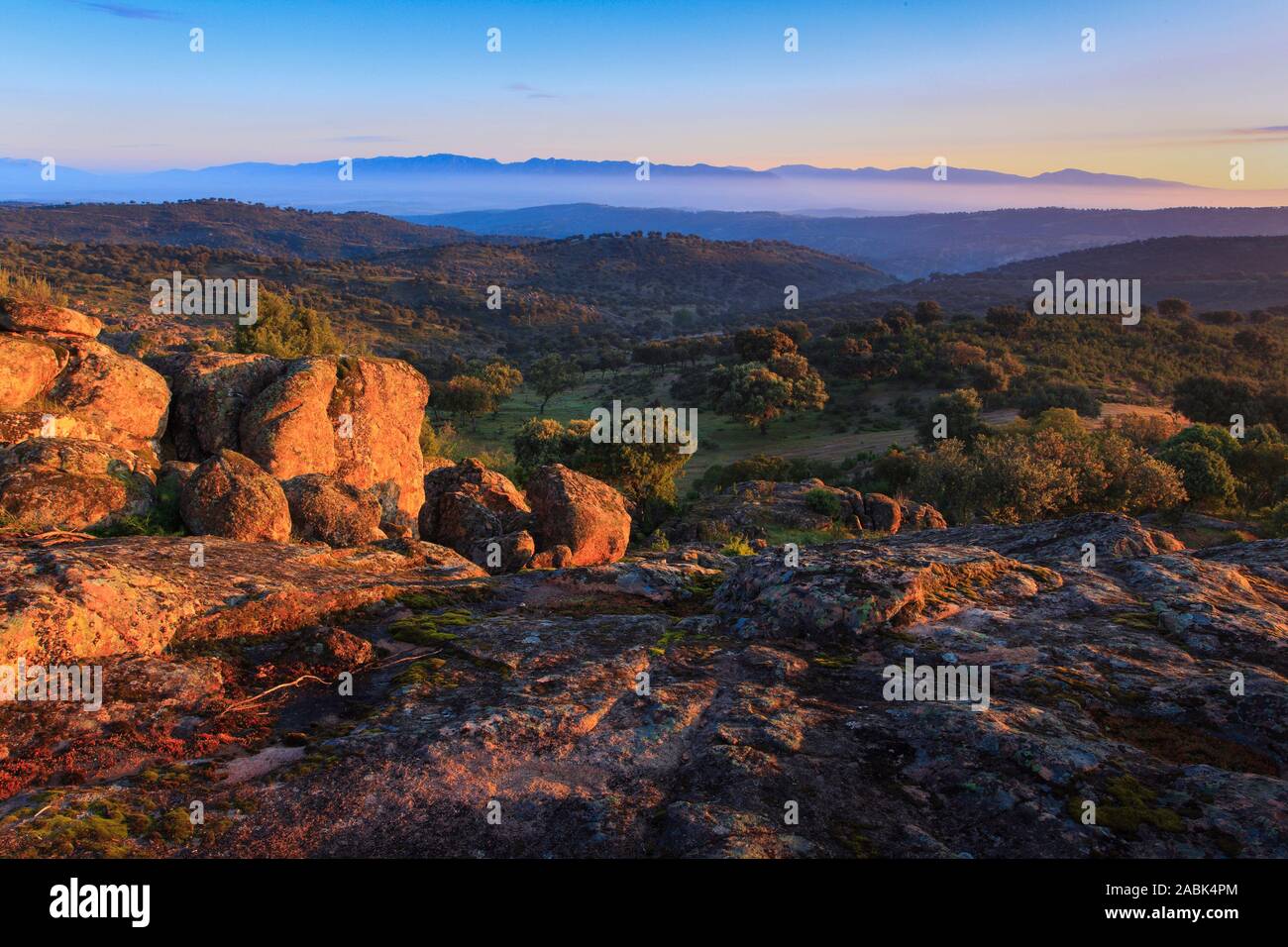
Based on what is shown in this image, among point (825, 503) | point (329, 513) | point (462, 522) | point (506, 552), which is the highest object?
point (329, 513)

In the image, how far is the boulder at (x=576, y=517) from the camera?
1633 cm

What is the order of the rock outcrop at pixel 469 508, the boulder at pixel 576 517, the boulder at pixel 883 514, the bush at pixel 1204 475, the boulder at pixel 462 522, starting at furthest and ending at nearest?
the bush at pixel 1204 475, the boulder at pixel 883 514, the rock outcrop at pixel 469 508, the boulder at pixel 462 522, the boulder at pixel 576 517

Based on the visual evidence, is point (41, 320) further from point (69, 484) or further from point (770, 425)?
point (770, 425)

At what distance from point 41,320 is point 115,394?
1.97 m

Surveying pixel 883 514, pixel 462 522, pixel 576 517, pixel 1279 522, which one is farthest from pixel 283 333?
pixel 1279 522

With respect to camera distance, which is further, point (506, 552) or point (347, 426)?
point (347, 426)

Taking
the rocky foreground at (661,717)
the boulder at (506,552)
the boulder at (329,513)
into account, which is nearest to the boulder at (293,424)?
the boulder at (329,513)

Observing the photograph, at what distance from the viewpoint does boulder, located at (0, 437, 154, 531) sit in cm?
1062

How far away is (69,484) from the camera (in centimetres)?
1127

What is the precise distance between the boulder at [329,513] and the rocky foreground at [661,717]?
3.34 meters

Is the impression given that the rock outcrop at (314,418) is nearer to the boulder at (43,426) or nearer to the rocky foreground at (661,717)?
the boulder at (43,426)

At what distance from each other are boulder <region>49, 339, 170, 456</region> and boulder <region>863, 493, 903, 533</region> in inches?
795
